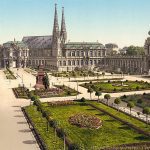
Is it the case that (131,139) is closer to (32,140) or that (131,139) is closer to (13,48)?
(32,140)

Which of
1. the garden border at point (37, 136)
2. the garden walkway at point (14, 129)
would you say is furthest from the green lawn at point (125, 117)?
the garden walkway at point (14, 129)

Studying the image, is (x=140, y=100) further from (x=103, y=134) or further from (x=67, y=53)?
(x=67, y=53)

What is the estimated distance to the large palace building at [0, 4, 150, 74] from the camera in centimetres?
14638

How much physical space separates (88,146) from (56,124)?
5643mm

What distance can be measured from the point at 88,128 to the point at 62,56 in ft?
386

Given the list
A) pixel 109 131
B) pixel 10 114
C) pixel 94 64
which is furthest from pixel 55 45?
pixel 109 131

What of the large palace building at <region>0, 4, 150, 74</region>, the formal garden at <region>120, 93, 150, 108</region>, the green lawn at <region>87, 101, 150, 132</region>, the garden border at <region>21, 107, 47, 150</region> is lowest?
the garden border at <region>21, 107, 47, 150</region>

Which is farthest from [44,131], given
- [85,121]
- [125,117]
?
[125,117]

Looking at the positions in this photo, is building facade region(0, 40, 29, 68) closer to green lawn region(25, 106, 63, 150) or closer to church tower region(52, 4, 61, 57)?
church tower region(52, 4, 61, 57)

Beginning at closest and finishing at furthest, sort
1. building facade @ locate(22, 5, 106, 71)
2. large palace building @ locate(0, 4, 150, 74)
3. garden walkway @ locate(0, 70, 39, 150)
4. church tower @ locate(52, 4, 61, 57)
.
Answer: garden walkway @ locate(0, 70, 39, 150), large palace building @ locate(0, 4, 150, 74), church tower @ locate(52, 4, 61, 57), building facade @ locate(22, 5, 106, 71)

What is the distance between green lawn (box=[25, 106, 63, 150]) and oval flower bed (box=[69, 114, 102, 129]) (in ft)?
10.8

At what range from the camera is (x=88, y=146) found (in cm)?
3231

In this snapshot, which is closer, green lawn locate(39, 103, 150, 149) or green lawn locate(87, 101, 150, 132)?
green lawn locate(39, 103, 150, 149)

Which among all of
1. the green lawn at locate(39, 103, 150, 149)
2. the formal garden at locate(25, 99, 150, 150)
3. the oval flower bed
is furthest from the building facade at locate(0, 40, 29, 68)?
the oval flower bed
